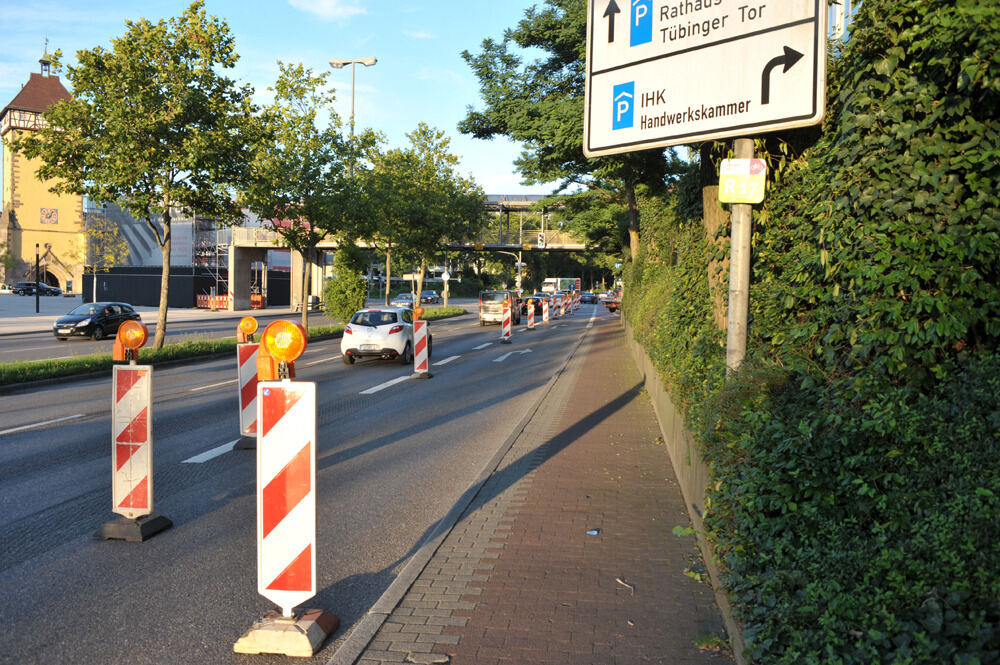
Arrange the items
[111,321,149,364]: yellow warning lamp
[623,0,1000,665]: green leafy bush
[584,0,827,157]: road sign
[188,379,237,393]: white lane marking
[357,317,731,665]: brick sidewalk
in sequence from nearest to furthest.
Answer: [623,0,1000,665]: green leafy bush, [357,317,731,665]: brick sidewalk, [584,0,827,157]: road sign, [111,321,149,364]: yellow warning lamp, [188,379,237,393]: white lane marking

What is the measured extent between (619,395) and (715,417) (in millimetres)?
8796

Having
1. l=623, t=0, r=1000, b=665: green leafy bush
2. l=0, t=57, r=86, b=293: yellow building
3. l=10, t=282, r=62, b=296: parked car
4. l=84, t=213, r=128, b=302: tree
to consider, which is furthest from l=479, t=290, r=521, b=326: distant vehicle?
l=0, t=57, r=86, b=293: yellow building

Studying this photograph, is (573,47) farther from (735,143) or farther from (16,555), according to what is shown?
(16,555)

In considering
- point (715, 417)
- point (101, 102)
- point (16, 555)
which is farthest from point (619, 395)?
point (101, 102)

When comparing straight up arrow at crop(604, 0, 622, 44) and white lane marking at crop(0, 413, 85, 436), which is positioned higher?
straight up arrow at crop(604, 0, 622, 44)

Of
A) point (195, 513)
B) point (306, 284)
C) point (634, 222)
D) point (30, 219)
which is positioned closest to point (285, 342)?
point (195, 513)

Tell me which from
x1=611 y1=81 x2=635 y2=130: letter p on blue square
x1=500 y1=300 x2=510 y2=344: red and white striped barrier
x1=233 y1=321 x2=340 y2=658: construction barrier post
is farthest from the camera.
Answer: x1=500 y1=300 x2=510 y2=344: red and white striped barrier

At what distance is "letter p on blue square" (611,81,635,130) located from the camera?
240 inches

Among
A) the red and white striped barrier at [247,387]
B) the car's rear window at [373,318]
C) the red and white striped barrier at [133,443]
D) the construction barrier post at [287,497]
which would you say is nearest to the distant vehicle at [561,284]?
the car's rear window at [373,318]

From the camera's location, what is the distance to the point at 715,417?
492cm

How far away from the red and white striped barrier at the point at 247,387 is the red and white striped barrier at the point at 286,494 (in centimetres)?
489

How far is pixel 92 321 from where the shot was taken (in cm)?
2778

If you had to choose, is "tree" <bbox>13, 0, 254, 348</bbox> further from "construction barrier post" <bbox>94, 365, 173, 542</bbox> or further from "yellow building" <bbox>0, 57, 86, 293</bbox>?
"yellow building" <bbox>0, 57, 86, 293</bbox>

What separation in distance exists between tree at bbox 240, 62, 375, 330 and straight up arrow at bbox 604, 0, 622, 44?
21708 mm
